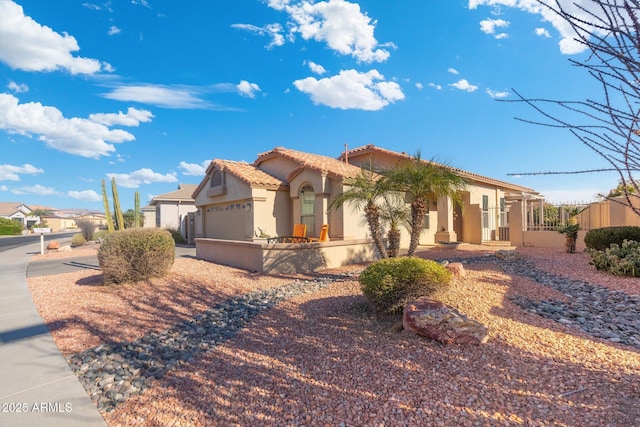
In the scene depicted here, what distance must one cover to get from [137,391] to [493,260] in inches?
421

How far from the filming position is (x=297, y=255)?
11289 mm

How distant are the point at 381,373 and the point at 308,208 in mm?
12500

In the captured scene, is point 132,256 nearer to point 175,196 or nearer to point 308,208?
point 308,208

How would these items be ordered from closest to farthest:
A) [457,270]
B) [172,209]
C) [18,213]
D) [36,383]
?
1. [36,383]
2. [457,270]
3. [172,209]
4. [18,213]

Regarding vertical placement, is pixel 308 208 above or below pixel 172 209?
below

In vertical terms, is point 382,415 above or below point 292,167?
below

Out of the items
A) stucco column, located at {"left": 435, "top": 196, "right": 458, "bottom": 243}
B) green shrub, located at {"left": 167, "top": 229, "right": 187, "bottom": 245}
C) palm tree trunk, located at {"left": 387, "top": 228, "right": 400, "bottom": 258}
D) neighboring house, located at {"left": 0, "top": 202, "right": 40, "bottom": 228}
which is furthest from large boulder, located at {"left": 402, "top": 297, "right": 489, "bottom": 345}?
neighboring house, located at {"left": 0, "top": 202, "right": 40, "bottom": 228}

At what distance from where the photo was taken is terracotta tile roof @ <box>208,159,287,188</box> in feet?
53.3

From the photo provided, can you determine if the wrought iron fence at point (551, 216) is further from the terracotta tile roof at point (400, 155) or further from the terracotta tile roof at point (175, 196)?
the terracotta tile roof at point (175, 196)

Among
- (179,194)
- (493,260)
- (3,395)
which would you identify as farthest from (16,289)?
(179,194)

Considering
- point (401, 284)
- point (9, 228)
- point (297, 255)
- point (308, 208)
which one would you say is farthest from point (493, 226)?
point (9, 228)

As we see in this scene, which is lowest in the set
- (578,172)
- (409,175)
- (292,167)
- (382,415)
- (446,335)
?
(382,415)

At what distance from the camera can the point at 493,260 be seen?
11.0m

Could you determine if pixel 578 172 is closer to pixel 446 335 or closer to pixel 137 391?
pixel 446 335
